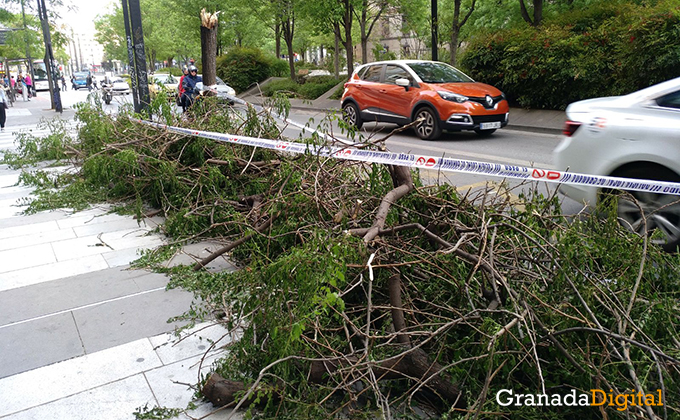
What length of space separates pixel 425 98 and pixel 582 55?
487 centimetres

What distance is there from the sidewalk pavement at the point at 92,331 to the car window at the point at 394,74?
8751 millimetres

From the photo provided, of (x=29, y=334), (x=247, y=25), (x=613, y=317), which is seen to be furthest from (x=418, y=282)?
(x=247, y=25)

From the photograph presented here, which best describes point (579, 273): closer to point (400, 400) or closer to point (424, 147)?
point (400, 400)

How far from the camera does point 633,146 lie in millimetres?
4879

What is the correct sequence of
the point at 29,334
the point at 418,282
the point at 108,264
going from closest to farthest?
the point at 418,282, the point at 29,334, the point at 108,264

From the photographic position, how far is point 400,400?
111 inches

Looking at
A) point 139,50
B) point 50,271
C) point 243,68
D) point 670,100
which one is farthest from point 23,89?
point 670,100

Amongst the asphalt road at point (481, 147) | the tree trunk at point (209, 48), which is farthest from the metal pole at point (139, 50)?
the asphalt road at point (481, 147)

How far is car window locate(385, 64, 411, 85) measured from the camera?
43.6 feet

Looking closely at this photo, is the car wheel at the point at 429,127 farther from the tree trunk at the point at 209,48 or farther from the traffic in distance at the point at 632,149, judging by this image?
the traffic in distance at the point at 632,149

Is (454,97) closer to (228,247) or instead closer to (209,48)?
(209,48)

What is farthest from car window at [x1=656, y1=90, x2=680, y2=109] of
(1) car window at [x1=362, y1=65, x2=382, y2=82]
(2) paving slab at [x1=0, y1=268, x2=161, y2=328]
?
(1) car window at [x1=362, y1=65, x2=382, y2=82]

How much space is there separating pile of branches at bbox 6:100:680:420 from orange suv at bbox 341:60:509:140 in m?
8.47

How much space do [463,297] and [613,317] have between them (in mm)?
739
